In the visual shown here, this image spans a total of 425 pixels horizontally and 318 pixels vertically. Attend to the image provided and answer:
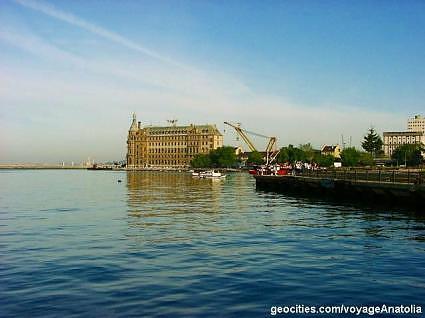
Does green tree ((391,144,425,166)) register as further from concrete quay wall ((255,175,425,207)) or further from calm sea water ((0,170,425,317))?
calm sea water ((0,170,425,317))

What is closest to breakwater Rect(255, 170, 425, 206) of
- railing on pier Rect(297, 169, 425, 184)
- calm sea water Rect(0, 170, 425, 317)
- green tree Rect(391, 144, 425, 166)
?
railing on pier Rect(297, 169, 425, 184)

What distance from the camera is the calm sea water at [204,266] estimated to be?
1623cm

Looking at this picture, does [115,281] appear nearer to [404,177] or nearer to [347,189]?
[404,177]

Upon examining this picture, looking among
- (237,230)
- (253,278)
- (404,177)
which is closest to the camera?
(253,278)

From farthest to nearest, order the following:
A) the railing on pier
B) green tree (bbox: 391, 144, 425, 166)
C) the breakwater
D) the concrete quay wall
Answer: green tree (bbox: 391, 144, 425, 166)
the railing on pier
the breakwater
the concrete quay wall

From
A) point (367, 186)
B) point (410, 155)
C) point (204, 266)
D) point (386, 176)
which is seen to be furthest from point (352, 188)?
point (410, 155)

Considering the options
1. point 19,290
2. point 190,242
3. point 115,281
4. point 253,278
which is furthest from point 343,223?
point 19,290

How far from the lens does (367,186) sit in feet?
189

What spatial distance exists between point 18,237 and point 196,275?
51.9 feet

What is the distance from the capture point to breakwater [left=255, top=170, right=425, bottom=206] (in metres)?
49.1

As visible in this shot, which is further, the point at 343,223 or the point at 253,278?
the point at 343,223

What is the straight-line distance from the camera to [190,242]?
28438 mm

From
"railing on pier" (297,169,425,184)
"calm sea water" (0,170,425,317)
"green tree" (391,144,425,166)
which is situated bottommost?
"calm sea water" (0,170,425,317)

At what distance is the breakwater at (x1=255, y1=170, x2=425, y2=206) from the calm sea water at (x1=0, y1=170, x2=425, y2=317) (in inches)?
378
